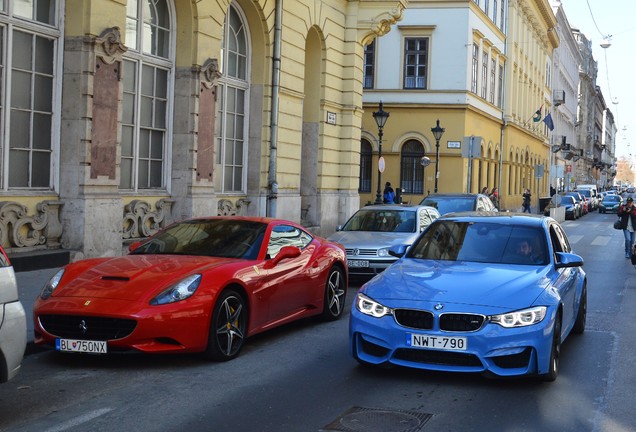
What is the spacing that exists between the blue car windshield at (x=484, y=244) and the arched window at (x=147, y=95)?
30.2 feet

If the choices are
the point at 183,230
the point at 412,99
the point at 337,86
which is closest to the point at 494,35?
the point at 412,99

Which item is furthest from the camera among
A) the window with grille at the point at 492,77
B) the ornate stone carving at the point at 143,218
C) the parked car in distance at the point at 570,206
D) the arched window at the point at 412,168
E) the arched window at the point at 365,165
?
the parked car in distance at the point at 570,206

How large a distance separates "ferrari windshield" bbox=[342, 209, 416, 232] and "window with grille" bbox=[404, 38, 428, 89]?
2848cm

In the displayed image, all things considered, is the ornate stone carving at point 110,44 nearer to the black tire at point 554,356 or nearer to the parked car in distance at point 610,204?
the black tire at point 554,356

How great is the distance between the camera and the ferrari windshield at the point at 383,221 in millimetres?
16438

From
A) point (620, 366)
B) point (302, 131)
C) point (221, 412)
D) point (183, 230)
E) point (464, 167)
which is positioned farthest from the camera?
point (464, 167)

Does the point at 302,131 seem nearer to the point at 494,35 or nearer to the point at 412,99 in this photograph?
the point at 412,99

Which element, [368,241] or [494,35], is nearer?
[368,241]

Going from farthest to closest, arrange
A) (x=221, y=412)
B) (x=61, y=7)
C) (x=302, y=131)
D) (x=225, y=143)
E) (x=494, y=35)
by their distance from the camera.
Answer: (x=494, y=35) → (x=302, y=131) → (x=225, y=143) → (x=61, y=7) → (x=221, y=412)

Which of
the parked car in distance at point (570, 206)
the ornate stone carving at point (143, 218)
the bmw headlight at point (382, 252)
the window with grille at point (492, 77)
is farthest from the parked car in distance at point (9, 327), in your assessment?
the parked car in distance at point (570, 206)

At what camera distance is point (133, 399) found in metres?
6.83

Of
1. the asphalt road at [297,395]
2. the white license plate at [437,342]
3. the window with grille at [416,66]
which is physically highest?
the window with grille at [416,66]

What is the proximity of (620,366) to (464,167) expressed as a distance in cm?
3542

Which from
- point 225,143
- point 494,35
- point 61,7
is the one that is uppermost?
point 494,35
